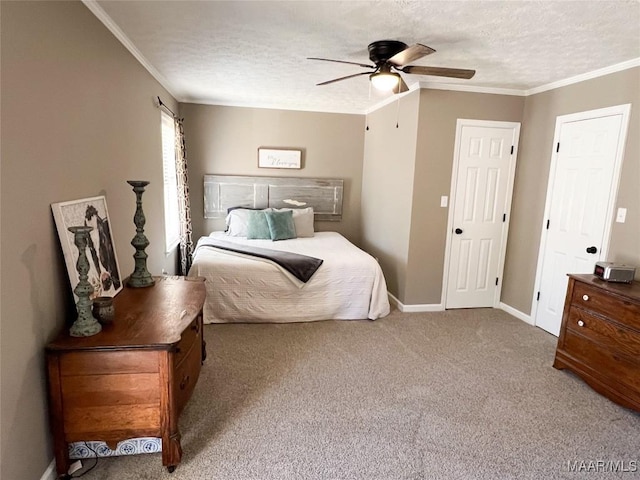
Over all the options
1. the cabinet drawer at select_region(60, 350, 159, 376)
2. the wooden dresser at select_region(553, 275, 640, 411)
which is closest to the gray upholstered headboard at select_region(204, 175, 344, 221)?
the wooden dresser at select_region(553, 275, 640, 411)

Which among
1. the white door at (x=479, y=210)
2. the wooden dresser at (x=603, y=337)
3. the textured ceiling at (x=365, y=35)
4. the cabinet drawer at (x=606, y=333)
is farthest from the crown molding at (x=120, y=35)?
the cabinet drawer at (x=606, y=333)

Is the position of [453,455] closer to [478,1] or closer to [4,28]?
[478,1]

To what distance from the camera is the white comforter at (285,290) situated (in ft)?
11.8

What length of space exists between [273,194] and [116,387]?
153 inches

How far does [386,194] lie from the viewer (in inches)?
183

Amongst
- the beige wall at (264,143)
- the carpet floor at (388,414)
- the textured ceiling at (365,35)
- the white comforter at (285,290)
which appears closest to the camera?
the carpet floor at (388,414)

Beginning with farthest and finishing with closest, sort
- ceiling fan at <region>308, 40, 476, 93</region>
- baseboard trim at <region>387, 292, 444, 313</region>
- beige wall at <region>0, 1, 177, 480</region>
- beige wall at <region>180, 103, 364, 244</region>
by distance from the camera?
beige wall at <region>180, 103, 364, 244</region> < baseboard trim at <region>387, 292, 444, 313</region> < ceiling fan at <region>308, 40, 476, 93</region> < beige wall at <region>0, 1, 177, 480</region>

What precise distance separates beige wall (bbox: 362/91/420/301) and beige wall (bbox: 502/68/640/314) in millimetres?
1188

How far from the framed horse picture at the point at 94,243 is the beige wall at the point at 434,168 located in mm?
2799

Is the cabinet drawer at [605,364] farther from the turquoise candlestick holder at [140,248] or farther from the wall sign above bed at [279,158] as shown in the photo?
the wall sign above bed at [279,158]

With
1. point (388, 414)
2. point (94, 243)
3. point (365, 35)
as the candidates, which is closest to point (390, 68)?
point (365, 35)

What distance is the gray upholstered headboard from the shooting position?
5.23 meters

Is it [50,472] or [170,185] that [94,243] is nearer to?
[50,472]

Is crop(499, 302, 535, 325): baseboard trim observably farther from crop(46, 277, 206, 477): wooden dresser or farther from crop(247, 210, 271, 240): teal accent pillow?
crop(46, 277, 206, 477): wooden dresser
